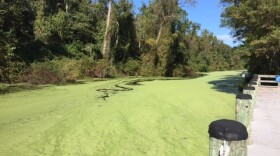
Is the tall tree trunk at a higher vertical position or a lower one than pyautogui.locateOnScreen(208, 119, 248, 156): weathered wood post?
higher

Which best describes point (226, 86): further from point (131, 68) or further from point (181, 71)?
point (181, 71)

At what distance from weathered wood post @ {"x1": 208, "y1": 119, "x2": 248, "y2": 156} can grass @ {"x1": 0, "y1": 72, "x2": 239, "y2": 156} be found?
349cm

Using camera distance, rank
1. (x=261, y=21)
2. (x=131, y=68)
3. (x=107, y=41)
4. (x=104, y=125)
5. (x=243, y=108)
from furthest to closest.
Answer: (x=131, y=68) → (x=107, y=41) → (x=261, y=21) → (x=104, y=125) → (x=243, y=108)

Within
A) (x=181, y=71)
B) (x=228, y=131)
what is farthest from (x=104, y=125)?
(x=181, y=71)

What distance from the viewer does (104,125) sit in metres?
7.79

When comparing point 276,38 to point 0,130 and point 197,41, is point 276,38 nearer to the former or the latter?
point 0,130

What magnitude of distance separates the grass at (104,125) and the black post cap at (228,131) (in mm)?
3481

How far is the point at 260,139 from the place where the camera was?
6.42 metres

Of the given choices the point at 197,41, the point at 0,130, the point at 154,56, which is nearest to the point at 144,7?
the point at 154,56

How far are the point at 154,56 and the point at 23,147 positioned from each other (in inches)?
981

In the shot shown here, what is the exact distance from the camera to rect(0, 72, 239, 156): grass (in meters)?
6.02

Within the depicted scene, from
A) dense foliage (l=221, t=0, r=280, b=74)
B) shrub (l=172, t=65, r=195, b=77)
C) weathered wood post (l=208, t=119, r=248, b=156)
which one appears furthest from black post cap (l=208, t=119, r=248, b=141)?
shrub (l=172, t=65, r=195, b=77)

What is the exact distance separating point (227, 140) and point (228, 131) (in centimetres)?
7

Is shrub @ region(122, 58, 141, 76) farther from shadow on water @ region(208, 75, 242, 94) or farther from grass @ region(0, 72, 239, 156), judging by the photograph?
grass @ region(0, 72, 239, 156)
